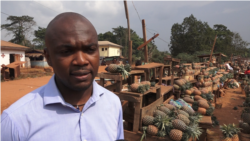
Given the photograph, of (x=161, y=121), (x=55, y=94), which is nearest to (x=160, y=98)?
(x=161, y=121)

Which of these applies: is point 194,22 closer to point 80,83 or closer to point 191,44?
point 191,44

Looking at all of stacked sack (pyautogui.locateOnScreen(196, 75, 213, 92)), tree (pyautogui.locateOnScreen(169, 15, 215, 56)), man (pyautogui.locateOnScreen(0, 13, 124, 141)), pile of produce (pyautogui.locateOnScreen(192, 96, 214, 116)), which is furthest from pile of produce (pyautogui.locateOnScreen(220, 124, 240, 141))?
tree (pyautogui.locateOnScreen(169, 15, 215, 56))

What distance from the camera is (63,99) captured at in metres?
1.09

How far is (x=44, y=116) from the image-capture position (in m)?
0.99

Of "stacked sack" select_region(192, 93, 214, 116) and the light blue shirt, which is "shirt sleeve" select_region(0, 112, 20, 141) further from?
"stacked sack" select_region(192, 93, 214, 116)

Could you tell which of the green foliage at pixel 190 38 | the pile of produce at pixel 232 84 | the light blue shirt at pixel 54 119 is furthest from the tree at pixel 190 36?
the light blue shirt at pixel 54 119

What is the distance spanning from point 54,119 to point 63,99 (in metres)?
0.14

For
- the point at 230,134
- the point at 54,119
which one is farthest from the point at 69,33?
the point at 230,134

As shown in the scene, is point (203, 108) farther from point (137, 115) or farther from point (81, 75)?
point (81, 75)

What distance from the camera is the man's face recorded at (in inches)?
38.8

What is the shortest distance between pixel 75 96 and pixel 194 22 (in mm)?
32187

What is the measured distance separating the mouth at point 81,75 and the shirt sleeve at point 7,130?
427 mm

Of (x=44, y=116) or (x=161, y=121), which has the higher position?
(x=44, y=116)

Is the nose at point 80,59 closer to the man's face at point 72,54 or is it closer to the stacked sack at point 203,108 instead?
the man's face at point 72,54
